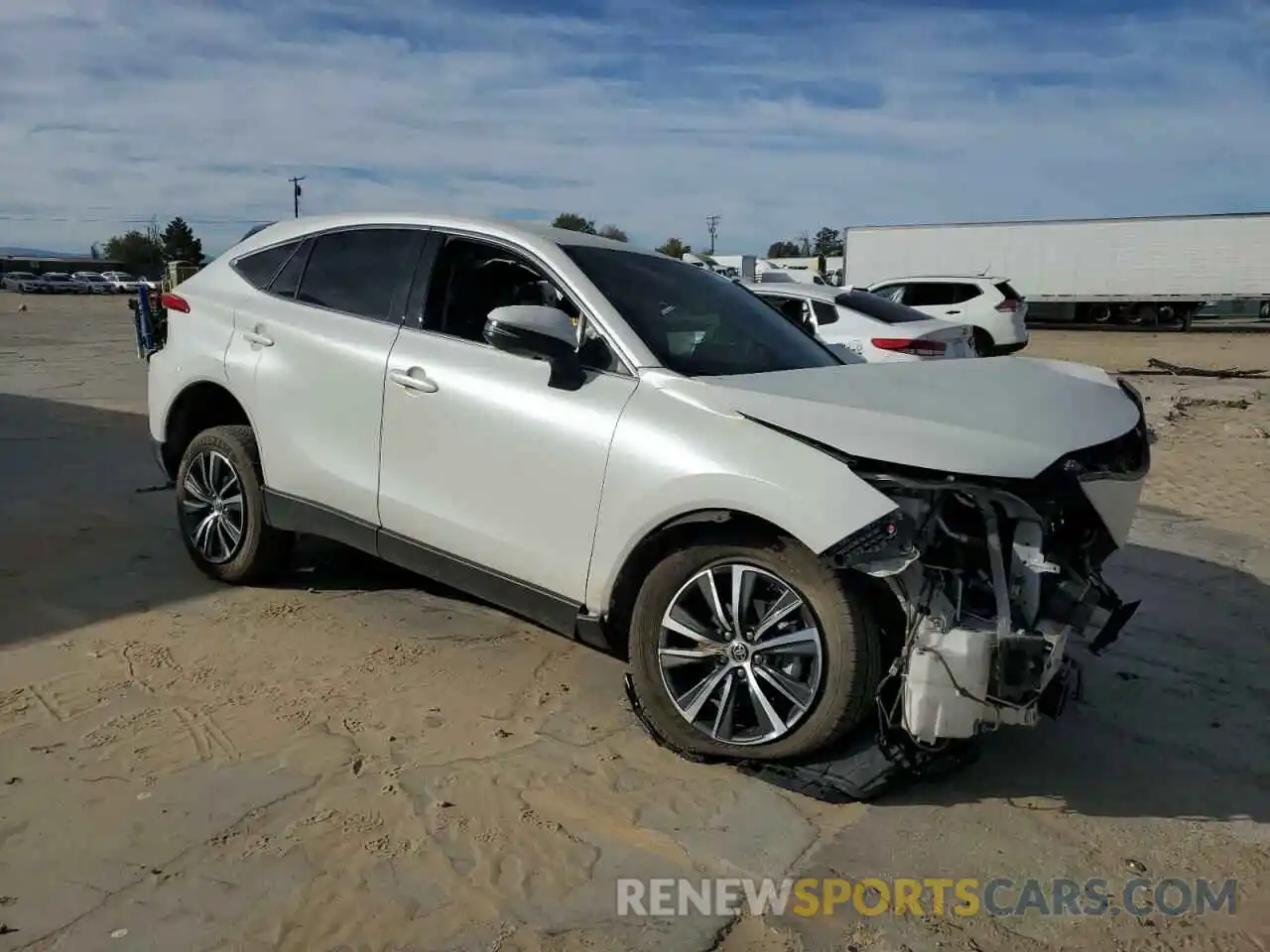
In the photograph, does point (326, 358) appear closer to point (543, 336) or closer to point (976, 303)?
point (543, 336)

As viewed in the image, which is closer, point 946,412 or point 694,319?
point 946,412

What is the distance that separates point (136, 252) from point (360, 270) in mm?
99551

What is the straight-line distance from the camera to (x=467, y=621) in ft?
16.1

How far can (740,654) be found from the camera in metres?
3.42

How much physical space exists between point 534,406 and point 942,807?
77.5 inches

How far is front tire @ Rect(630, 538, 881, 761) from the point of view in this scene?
3227 mm

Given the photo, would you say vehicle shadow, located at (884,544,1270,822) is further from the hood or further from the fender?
the hood

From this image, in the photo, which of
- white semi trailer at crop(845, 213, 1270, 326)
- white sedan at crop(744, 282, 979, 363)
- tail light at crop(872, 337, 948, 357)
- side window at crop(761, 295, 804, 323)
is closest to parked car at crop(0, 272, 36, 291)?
white semi trailer at crop(845, 213, 1270, 326)

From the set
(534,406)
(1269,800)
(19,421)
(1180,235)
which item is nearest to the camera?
(1269,800)

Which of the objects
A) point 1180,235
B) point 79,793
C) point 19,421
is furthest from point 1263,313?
point 79,793

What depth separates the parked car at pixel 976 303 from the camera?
19562mm

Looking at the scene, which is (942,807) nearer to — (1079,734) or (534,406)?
(1079,734)

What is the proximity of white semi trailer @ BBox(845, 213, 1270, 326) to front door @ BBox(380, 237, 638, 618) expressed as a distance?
1189 inches

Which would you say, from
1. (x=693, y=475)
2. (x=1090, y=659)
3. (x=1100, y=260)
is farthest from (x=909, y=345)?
(x=1100, y=260)
